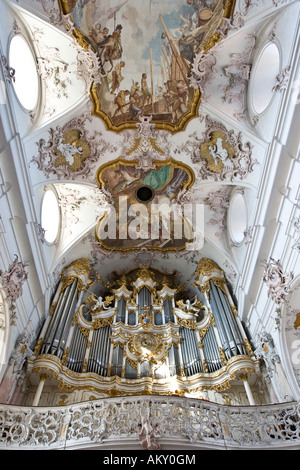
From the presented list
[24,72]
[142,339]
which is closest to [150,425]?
[142,339]

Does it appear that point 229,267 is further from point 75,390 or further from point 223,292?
point 75,390

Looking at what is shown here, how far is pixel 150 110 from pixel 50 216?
560 cm

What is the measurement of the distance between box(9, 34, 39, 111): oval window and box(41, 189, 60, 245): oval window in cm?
352

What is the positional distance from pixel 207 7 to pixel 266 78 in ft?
9.19

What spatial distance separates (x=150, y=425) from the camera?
708 centimetres

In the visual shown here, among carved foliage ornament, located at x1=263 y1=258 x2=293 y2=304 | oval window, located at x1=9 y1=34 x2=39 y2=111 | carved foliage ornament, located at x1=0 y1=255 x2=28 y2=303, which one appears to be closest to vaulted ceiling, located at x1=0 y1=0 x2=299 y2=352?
oval window, located at x1=9 y1=34 x2=39 y2=111

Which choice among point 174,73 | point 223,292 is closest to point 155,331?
point 223,292

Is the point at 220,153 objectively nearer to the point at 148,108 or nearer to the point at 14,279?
the point at 148,108

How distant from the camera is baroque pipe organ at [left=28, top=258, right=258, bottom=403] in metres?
10.3

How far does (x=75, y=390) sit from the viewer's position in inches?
404

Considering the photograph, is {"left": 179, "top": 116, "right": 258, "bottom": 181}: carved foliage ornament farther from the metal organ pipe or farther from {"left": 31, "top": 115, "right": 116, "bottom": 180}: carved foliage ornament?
the metal organ pipe

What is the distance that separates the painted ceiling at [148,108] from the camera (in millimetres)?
9914

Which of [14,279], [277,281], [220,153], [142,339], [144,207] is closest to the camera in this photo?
[14,279]
